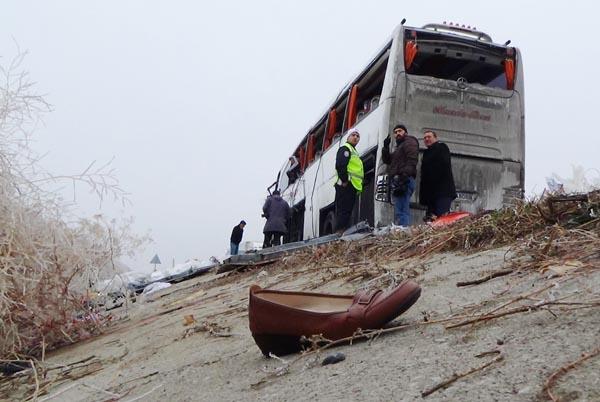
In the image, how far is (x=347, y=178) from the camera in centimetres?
841

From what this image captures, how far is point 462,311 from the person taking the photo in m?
2.18

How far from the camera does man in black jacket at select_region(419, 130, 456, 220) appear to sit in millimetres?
7605

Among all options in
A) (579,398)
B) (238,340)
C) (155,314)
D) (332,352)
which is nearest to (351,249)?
(155,314)

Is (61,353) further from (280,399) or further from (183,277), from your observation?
(183,277)

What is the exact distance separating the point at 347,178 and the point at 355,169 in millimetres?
168

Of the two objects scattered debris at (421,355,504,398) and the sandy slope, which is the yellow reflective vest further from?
scattered debris at (421,355,504,398)

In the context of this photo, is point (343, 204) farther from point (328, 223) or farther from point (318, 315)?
point (318, 315)

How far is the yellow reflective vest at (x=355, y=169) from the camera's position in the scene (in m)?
8.28

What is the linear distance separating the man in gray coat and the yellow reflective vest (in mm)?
3396

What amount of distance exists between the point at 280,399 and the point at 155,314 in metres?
3.72

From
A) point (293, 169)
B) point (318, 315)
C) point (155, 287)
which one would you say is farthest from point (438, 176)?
point (293, 169)

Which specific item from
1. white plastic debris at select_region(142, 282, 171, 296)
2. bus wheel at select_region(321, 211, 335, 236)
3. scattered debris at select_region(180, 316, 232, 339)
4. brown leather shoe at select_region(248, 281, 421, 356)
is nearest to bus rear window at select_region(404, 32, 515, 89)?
bus wheel at select_region(321, 211, 335, 236)

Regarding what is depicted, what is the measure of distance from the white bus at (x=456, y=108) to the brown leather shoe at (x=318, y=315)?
6.01m

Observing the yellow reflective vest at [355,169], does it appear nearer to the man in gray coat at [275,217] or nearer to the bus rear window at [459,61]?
the bus rear window at [459,61]
